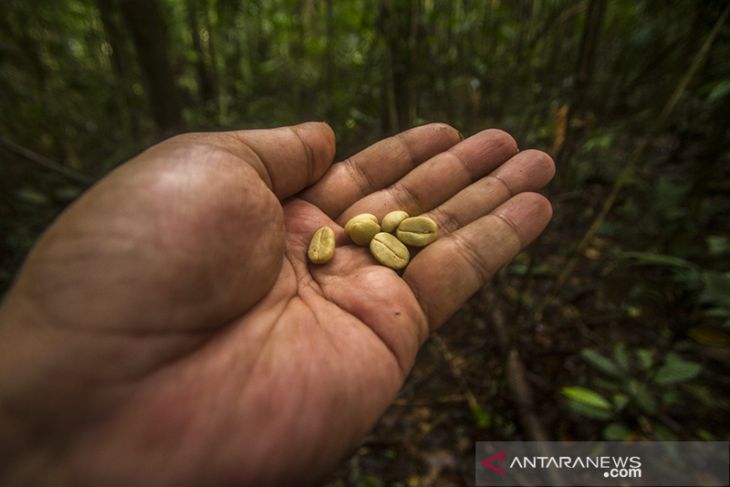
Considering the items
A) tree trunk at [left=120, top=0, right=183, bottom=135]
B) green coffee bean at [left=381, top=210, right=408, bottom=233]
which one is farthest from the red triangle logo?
tree trunk at [left=120, top=0, right=183, bottom=135]

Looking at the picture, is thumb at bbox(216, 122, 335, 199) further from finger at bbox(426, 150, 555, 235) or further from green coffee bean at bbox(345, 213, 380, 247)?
finger at bbox(426, 150, 555, 235)

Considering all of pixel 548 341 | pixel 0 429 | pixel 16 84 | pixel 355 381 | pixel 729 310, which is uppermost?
pixel 16 84

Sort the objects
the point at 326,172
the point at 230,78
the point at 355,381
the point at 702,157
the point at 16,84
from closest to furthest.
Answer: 1. the point at 355,381
2. the point at 326,172
3. the point at 702,157
4. the point at 16,84
5. the point at 230,78

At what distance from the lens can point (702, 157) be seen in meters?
2.38

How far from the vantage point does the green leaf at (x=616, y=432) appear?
1684mm

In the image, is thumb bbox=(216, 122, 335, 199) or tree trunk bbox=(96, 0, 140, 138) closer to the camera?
thumb bbox=(216, 122, 335, 199)

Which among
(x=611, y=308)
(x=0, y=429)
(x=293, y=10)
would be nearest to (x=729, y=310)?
(x=611, y=308)

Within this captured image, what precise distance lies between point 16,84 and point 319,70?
2765 mm

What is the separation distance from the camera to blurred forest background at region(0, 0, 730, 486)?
1896 mm

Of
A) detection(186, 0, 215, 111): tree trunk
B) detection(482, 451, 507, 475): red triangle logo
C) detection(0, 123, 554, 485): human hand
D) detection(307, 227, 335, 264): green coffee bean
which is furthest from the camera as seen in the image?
detection(186, 0, 215, 111): tree trunk

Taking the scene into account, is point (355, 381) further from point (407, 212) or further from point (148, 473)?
point (407, 212)

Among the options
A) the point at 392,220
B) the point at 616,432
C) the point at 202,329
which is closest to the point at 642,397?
the point at 616,432

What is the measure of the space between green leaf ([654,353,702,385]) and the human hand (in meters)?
0.96

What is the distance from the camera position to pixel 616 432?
1695 mm
